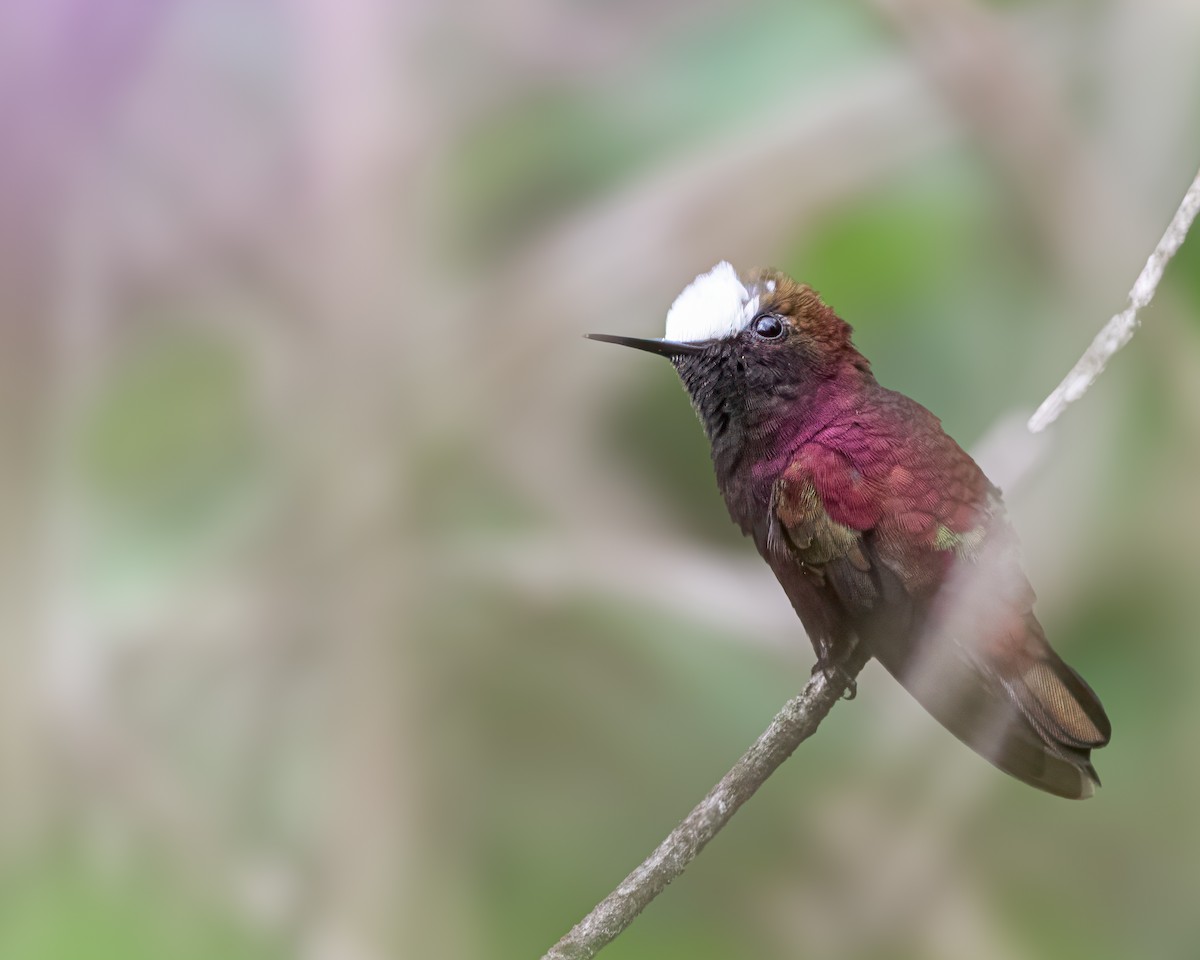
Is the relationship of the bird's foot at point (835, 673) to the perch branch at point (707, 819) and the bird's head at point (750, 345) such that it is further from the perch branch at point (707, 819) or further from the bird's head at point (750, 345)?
the bird's head at point (750, 345)

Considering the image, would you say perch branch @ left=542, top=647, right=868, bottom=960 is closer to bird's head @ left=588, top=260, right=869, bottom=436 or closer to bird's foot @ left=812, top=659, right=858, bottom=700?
bird's foot @ left=812, top=659, right=858, bottom=700

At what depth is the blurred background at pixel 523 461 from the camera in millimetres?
1210

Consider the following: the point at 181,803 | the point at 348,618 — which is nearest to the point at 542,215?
the point at 348,618

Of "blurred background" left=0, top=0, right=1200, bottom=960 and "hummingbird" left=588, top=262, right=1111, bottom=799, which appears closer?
"hummingbird" left=588, top=262, right=1111, bottom=799

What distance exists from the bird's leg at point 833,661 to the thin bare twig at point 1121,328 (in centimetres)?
31

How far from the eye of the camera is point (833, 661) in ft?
3.82

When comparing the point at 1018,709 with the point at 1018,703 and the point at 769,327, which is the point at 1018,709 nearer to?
the point at 1018,703

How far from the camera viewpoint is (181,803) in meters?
1.26

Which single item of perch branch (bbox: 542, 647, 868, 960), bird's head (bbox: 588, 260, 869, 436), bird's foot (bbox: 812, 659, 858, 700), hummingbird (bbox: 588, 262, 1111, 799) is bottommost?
perch branch (bbox: 542, 647, 868, 960)

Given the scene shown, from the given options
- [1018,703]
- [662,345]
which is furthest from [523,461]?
[1018,703]

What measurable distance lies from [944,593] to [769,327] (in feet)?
→ 1.02

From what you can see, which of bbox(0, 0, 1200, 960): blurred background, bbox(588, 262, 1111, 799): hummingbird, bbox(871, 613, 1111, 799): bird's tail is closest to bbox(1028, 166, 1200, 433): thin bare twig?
→ bbox(0, 0, 1200, 960): blurred background

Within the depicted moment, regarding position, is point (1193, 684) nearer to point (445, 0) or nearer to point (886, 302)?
point (886, 302)

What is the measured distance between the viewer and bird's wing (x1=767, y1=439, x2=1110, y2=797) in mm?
1094
